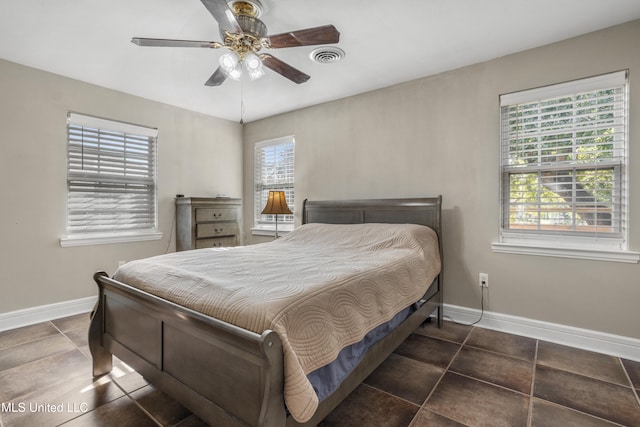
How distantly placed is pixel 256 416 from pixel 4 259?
307 cm

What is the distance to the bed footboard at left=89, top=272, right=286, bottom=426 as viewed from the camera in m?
1.08

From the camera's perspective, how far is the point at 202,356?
133 centimetres

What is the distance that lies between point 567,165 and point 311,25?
2.22m

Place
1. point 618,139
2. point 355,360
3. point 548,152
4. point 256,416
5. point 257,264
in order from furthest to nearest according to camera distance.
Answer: point 548,152 → point 618,139 → point 257,264 → point 355,360 → point 256,416

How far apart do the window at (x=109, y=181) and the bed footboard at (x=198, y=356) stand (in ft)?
5.70

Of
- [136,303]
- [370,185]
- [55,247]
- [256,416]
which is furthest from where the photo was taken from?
[370,185]

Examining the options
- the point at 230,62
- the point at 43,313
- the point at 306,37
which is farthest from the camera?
the point at 43,313

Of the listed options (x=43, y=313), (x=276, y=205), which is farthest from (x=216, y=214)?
(x=43, y=313)

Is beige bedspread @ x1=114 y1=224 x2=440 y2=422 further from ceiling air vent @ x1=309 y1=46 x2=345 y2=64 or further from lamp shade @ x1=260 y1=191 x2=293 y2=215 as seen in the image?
ceiling air vent @ x1=309 y1=46 x2=345 y2=64

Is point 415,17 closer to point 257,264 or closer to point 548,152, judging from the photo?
point 548,152

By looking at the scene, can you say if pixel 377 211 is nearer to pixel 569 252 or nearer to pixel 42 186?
pixel 569 252

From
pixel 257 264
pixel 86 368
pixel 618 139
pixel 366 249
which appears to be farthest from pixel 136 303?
pixel 618 139

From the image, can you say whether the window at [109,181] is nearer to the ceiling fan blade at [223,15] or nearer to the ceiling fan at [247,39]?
the ceiling fan at [247,39]

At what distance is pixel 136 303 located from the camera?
168 cm
